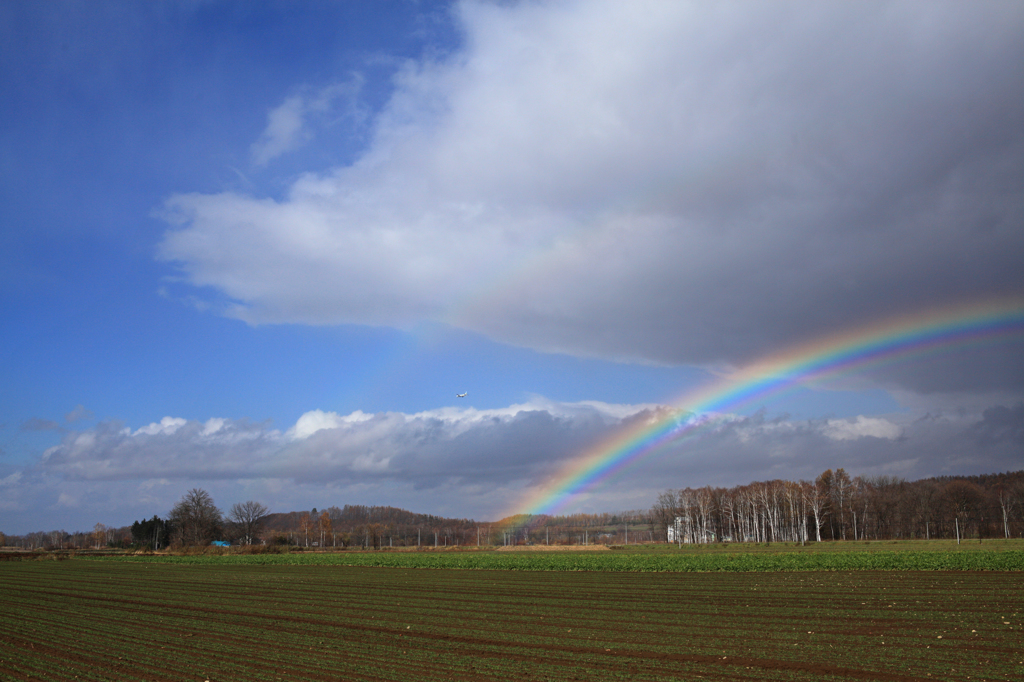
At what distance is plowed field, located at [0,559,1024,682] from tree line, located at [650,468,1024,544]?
4618 inches

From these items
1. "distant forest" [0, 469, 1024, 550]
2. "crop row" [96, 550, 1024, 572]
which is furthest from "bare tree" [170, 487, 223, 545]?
"crop row" [96, 550, 1024, 572]

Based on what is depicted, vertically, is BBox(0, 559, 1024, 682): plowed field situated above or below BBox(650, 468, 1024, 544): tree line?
above

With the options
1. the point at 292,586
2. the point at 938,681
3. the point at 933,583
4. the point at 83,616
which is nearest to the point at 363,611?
the point at 83,616

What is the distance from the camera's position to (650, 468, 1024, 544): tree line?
14625 centimetres

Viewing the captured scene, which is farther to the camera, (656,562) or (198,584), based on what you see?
(656,562)

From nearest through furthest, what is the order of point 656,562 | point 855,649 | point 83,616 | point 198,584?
point 855,649 < point 83,616 < point 198,584 < point 656,562

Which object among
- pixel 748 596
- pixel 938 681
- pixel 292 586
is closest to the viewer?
pixel 938 681

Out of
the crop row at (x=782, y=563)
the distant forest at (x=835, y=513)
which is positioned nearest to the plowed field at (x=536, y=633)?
the crop row at (x=782, y=563)

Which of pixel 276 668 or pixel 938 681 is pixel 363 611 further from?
pixel 938 681

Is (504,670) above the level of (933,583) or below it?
above

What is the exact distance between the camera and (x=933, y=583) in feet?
124

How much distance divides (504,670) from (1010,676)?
37.4ft

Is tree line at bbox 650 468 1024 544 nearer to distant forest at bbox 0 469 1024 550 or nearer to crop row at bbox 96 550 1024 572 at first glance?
distant forest at bbox 0 469 1024 550

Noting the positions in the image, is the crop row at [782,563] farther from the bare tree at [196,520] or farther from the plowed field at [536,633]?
the bare tree at [196,520]
